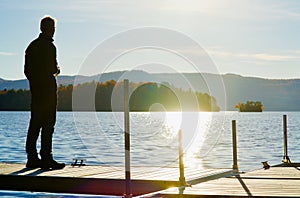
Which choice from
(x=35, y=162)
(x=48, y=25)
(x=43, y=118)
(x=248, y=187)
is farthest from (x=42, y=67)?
(x=248, y=187)

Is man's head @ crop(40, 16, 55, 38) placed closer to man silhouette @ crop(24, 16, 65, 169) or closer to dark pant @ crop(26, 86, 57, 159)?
man silhouette @ crop(24, 16, 65, 169)

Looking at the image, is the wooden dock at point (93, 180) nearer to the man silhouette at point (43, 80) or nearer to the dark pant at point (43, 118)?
the dark pant at point (43, 118)

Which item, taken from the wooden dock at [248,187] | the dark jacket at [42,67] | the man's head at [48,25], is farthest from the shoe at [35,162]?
the wooden dock at [248,187]

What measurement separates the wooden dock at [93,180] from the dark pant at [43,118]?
1.32ft

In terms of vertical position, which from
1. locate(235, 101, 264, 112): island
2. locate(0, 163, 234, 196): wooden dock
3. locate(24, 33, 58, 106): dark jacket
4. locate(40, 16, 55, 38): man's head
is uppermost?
locate(235, 101, 264, 112): island

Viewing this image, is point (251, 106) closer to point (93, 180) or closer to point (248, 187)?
point (93, 180)

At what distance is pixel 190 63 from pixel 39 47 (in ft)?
30.6

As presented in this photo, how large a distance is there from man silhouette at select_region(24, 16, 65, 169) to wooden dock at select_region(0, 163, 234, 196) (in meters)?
0.59

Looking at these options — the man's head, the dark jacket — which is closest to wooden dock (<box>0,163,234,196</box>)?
the dark jacket

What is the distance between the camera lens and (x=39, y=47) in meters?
8.88

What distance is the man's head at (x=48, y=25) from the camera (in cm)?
889

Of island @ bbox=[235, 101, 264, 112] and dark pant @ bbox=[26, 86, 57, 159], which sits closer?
dark pant @ bbox=[26, 86, 57, 159]

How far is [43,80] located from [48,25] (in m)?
0.77

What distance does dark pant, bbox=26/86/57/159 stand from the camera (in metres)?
9.02
